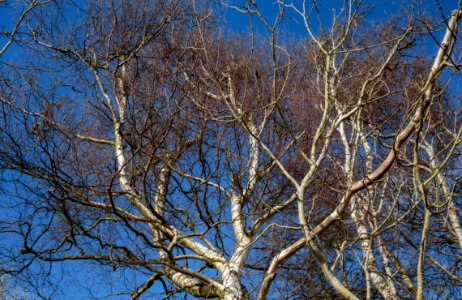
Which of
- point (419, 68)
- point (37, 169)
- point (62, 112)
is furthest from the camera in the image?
point (419, 68)

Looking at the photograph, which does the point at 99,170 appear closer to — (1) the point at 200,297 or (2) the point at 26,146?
(2) the point at 26,146

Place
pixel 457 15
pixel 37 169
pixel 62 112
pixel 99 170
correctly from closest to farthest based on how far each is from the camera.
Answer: pixel 457 15 → pixel 37 169 → pixel 62 112 → pixel 99 170

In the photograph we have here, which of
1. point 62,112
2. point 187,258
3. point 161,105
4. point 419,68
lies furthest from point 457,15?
point 419,68

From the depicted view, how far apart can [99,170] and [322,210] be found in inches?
111

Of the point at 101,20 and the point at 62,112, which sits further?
the point at 101,20

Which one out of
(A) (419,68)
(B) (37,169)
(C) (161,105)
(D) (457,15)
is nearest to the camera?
(D) (457,15)

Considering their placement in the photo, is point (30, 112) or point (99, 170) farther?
point (99, 170)

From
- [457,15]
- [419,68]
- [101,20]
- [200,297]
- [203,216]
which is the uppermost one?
[419,68]

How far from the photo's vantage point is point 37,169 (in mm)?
4539

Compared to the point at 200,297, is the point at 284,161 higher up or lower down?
higher up

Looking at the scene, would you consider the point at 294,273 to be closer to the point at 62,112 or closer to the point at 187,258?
the point at 187,258

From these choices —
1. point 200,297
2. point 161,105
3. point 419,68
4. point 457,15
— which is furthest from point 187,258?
point 419,68

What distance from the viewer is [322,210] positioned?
629 centimetres

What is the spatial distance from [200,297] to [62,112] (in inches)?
100.0
